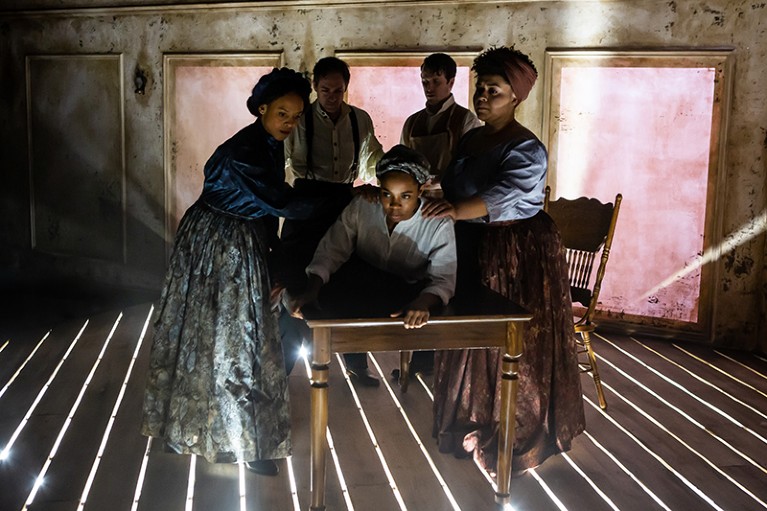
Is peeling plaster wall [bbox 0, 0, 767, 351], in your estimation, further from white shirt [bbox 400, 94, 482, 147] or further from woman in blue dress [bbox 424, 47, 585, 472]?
woman in blue dress [bbox 424, 47, 585, 472]

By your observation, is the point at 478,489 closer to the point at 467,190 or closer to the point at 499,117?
the point at 467,190

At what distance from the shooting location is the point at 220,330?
322 cm

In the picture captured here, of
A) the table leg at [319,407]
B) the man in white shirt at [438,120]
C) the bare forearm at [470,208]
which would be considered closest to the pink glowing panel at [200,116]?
the man in white shirt at [438,120]

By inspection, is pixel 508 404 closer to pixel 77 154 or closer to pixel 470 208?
pixel 470 208

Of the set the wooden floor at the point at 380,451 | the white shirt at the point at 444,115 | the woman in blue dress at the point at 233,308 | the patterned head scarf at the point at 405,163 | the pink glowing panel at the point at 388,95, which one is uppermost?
the pink glowing panel at the point at 388,95

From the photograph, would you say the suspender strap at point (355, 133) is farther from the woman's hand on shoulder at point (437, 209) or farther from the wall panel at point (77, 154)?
the wall panel at point (77, 154)

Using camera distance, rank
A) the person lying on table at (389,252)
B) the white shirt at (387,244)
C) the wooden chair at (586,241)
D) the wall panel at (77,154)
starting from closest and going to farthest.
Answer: the person lying on table at (389,252) < the white shirt at (387,244) < the wooden chair at (586,241) < the wall panel at (77,154)

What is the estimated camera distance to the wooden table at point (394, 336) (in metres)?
2.68

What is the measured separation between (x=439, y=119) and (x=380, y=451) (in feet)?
5.78

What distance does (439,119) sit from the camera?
4340 mm

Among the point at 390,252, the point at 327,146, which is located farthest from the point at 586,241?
the point at 390,252

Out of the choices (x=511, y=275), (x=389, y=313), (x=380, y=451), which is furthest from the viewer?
(x=380, y=451)

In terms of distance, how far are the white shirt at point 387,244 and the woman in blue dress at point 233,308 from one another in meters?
0.20

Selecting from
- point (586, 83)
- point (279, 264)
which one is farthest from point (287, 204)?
point (586, 83)
